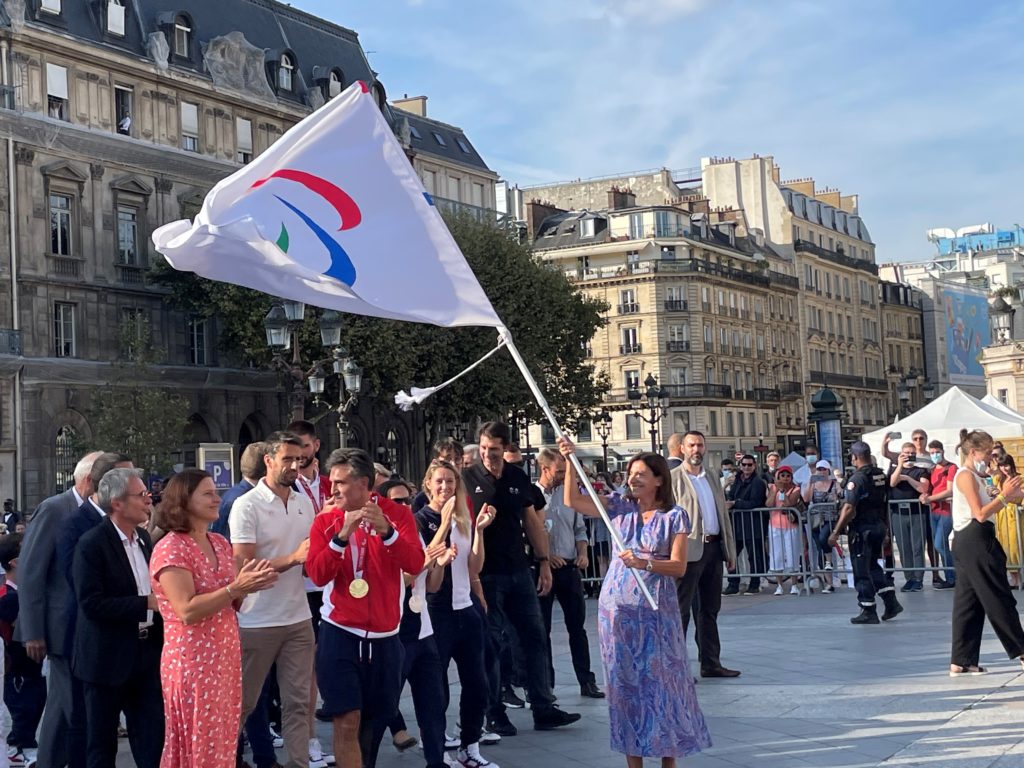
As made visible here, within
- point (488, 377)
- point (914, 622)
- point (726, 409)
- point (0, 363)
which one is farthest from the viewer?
A: point (726, 409)

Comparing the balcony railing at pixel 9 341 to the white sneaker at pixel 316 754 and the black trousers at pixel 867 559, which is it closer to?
the black trousers at pixel 867 559

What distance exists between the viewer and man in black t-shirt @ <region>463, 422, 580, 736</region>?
29.9ft

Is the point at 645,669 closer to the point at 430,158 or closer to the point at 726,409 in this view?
the point at 430,158

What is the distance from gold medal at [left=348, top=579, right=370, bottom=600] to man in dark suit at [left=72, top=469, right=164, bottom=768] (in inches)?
36.8

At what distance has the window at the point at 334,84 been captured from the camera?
5219 cm

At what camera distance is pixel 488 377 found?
43.5 meters

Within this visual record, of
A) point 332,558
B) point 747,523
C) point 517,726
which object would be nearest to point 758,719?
point 517,726

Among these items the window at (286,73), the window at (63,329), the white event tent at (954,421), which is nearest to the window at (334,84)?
the window at (286,73)

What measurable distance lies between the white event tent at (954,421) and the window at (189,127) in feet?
84.7

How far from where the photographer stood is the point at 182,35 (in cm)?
4534

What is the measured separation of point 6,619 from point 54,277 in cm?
3269

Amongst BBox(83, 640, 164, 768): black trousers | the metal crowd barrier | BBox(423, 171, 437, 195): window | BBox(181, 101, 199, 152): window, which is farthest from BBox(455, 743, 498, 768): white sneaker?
BBox(423, 171, 437, 195): window

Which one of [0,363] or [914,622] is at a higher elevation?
[0,363]

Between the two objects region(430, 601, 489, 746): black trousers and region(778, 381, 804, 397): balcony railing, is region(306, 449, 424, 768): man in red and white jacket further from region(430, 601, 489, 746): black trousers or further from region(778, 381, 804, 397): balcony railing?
region(778, 381, 804, 397): balcony railing
